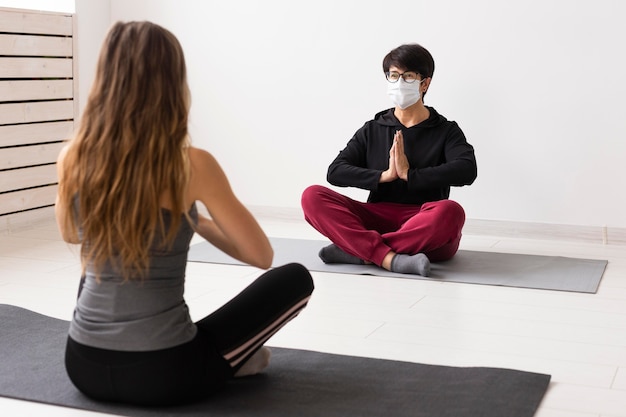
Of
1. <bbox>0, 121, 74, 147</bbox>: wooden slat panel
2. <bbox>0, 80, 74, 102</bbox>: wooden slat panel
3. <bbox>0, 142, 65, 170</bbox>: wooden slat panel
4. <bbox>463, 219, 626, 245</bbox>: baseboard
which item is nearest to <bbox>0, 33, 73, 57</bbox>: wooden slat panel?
<bbox>0, 80, 74, 102</bbox>: wooden slat panel

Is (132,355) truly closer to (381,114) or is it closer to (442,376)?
(442,376)

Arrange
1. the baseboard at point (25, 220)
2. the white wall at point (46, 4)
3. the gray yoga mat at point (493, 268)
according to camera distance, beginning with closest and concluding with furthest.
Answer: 1. the gray yoga mat at point (493, 268)
2. the baseboard at point (25, 220)
3. the white wall at point (46, 4)

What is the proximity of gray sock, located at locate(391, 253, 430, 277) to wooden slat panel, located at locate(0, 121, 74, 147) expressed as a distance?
6.20 ft

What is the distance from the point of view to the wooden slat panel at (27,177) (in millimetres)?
4703

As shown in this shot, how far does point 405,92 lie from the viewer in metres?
4.05

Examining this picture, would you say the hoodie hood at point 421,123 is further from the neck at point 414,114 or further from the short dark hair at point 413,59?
the short dark hair at point 413,59

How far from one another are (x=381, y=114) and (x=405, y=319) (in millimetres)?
1466

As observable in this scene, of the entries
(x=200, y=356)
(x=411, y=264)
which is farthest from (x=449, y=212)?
(x=200, y=356)

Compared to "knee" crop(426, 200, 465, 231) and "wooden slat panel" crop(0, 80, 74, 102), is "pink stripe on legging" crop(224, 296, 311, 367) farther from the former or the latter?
"wooden slat panel" crop(0, 80, 74, 102)

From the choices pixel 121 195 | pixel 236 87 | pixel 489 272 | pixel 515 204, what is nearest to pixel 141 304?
pixel 121 195

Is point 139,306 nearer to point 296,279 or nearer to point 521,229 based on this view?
point 296,279

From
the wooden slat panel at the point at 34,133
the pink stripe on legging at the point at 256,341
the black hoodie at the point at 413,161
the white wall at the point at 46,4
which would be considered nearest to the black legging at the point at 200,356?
the pink stripe on legging at the point at 256,341

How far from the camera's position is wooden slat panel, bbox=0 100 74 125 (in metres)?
4.67

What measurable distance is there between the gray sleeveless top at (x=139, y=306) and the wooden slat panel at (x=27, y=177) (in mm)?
2840
